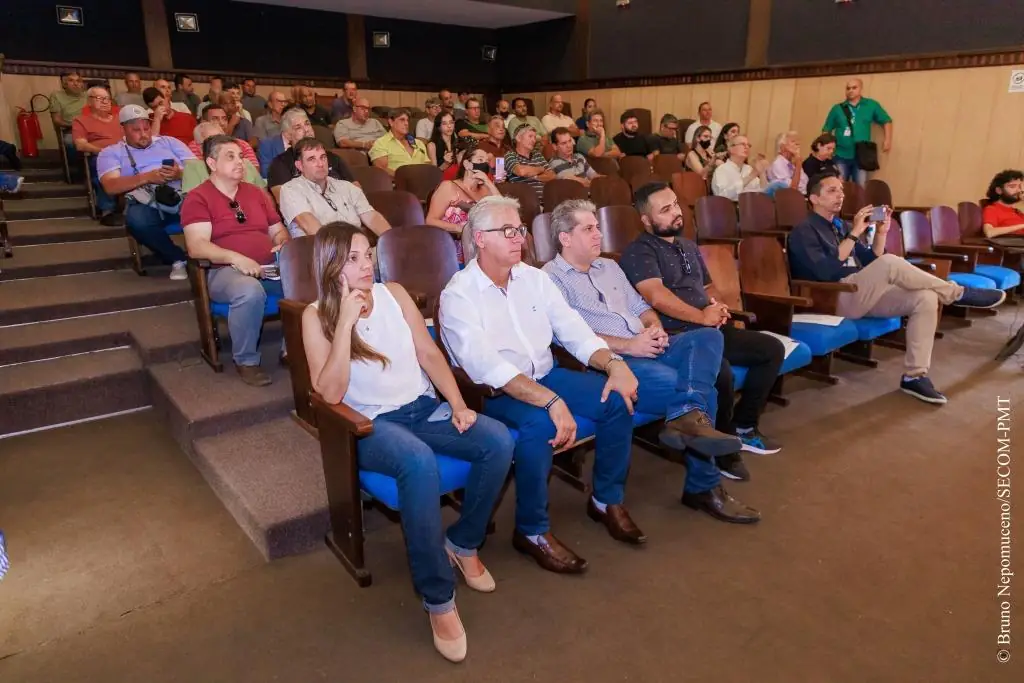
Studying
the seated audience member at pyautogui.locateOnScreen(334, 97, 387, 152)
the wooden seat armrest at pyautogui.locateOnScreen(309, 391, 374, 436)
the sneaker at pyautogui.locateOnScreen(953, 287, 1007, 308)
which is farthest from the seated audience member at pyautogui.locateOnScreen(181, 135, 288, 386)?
the sneaker at pyautogui.locateOnScreen(953, 287, 1007, 308)

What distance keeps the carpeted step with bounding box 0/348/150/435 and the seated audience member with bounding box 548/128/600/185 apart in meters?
3.39

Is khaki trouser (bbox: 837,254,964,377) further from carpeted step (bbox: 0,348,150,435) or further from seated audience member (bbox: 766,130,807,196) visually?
carpeted step (bbox: 0,348,150,435)

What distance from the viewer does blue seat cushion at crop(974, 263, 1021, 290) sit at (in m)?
4.38

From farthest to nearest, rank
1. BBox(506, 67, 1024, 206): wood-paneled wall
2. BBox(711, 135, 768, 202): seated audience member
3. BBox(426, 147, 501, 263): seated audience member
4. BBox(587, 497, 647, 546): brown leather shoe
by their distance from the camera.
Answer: BBox(506, 67, 1024, 206): wood-paneled wall → BBox(711, 135, 768, 202): seated audience member → BBox(426, 147, 501, 263): seated audience member → BBox(587, 497, 647, 546): brown leather shoe

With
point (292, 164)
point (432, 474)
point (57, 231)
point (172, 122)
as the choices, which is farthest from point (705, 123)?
point (432, 474)

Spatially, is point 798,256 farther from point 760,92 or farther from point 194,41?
point 194,41

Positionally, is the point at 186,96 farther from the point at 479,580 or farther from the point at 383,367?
the point at 479,580

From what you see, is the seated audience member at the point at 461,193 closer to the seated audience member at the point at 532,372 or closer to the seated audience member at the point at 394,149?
the seated audience member at the point at 394,149

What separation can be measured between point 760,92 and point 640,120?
4.95 ft

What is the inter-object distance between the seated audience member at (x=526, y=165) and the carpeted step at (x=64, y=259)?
8.55ft

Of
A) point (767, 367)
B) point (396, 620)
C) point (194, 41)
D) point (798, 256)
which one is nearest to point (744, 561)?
point (767, 367)

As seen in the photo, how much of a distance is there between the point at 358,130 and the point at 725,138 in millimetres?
3441

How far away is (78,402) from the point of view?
285cm

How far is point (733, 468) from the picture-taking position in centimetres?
256
